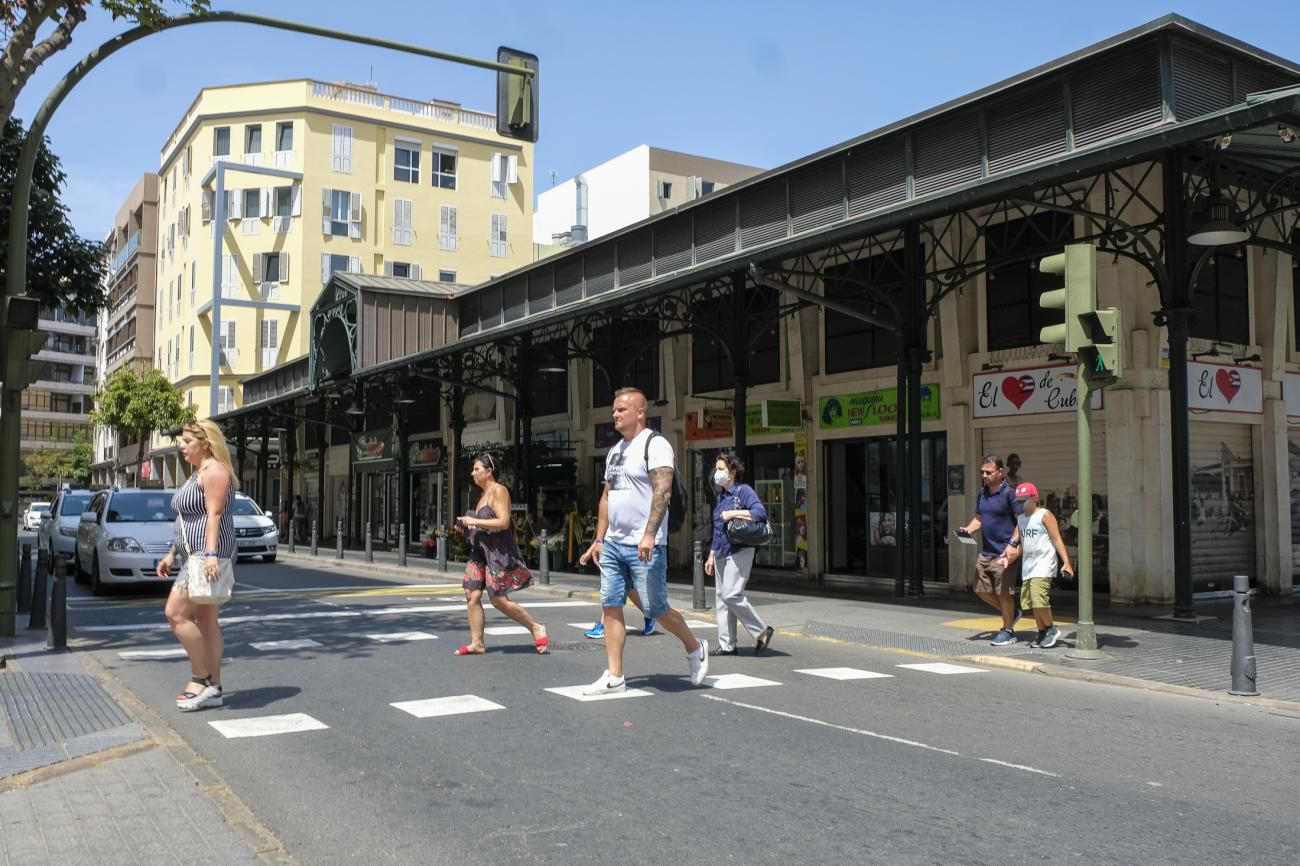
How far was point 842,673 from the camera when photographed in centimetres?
916

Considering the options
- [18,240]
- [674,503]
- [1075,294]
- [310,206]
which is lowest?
[674,503]

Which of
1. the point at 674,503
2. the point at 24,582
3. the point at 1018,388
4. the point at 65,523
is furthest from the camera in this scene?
the point at 65,523

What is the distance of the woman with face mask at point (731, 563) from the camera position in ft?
32.3

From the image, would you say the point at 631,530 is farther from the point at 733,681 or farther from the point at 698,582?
the point at 698,582

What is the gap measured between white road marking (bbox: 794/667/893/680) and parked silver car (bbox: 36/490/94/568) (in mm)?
17072

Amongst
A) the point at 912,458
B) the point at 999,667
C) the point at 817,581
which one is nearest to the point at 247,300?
the point at 817,581

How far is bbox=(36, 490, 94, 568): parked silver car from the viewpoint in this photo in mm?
22109

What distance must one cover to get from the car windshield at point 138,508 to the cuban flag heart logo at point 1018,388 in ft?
42.7

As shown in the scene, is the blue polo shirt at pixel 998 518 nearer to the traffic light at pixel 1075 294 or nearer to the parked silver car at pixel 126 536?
the traffic light at pixel 1075 294

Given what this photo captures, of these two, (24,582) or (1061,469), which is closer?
(24,582)

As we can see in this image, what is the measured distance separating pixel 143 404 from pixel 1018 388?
4818cm

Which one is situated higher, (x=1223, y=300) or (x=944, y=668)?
(x=1223, y=300)

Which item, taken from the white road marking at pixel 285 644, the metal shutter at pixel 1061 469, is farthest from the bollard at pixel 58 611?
the metal shutter at pixel 1061 469

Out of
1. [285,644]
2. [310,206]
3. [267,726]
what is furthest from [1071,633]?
[310,206]
